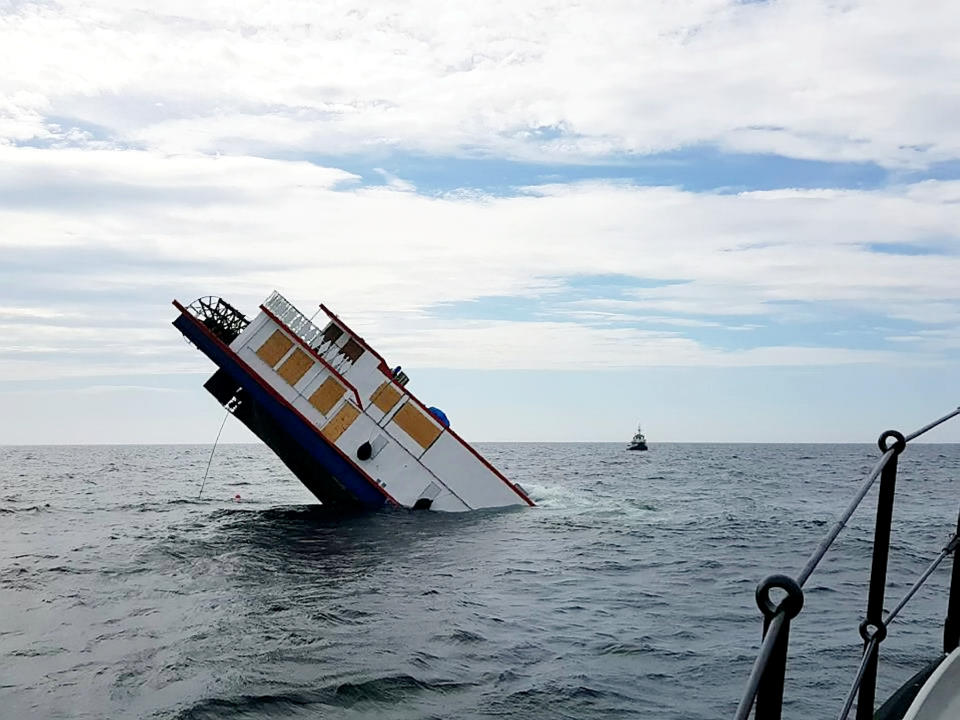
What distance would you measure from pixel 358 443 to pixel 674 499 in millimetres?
14489

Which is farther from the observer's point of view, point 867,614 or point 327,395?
point 327,395

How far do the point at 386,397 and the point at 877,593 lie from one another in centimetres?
2079

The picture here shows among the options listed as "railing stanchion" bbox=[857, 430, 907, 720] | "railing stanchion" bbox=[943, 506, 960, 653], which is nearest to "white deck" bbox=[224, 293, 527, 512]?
"railing stanchion" bbox=[943, 506, 960, 653]

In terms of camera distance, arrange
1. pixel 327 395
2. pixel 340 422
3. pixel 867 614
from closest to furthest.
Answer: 1. pixel 867 614
2. pixel 340 422
3. pixel 327 395

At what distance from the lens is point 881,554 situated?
363 cm

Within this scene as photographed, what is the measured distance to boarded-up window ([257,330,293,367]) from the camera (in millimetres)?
23281

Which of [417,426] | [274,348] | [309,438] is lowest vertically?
[309,438]

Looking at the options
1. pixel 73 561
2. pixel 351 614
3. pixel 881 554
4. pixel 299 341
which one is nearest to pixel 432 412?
pixel 299 341

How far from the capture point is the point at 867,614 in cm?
380

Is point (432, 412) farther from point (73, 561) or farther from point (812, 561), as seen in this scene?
point (812, 561)

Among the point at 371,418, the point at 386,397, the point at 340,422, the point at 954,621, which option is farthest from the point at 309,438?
the point at 954,621

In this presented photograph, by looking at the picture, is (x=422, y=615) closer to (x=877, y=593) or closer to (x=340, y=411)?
(x=877, y=593)

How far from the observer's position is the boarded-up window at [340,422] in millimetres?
22938

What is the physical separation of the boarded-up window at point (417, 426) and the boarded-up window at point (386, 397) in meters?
0.32
